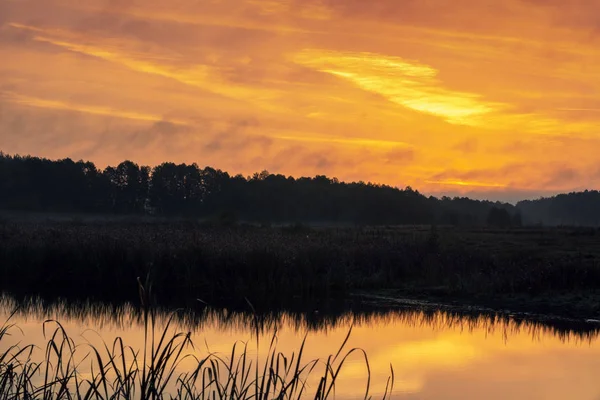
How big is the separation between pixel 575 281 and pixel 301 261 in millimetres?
7754

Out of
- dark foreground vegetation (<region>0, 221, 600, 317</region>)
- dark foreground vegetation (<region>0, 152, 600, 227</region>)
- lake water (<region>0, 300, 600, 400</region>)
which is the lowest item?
lake water (<region>0, 300, 600, 400</region>)

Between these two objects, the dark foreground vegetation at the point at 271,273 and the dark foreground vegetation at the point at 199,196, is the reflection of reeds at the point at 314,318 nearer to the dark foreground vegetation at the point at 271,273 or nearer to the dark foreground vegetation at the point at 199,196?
the dark foreground vegetation at the point at 271,273

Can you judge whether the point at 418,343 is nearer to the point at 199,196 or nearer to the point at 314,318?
the point at 314,318

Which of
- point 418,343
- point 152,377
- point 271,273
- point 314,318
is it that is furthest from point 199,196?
point 152,377

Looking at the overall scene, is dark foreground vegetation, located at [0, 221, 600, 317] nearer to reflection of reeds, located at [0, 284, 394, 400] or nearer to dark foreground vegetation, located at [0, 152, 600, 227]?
reflection of reeds, located at [0, 284, 394, 400]

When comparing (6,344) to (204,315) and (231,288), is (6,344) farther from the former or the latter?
(231,288)

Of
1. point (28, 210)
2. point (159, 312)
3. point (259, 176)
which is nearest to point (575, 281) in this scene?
point (159, 312)

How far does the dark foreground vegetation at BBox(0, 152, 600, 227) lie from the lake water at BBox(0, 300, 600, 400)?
174 feet

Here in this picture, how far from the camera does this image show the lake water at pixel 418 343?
11.7 m

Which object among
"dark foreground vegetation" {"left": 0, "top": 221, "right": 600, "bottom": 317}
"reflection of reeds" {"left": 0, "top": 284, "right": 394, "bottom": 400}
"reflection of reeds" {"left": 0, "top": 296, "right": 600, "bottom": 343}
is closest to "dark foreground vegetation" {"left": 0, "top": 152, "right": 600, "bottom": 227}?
"dark foreground vegetation" {"left": 0, "top": 221, "right": 600, "bottom": 317}

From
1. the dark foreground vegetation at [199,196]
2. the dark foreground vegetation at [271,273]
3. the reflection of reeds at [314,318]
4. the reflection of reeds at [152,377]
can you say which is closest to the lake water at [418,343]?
the reflection of reeds at [314,318]

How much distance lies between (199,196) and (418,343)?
76669 millimetres

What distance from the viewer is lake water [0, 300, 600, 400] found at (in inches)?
461

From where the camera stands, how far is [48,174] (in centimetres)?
8456
